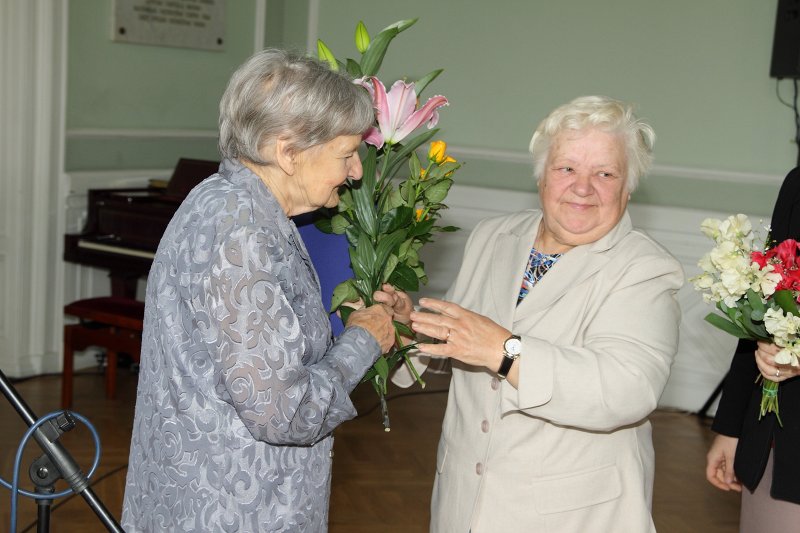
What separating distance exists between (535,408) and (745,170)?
14.2 feet

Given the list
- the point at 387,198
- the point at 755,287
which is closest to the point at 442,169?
the point at 387,198

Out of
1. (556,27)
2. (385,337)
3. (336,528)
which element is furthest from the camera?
(556,27)

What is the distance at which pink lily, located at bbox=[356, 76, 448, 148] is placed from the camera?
217cm

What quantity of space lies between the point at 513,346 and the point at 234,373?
650 mm

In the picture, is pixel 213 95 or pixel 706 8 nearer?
pixel 706 8

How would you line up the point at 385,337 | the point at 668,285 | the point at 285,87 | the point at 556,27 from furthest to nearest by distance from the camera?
1. the point at 556,27
2. the point at 668,285
3. the point at 385,337
4. the point at 285,87

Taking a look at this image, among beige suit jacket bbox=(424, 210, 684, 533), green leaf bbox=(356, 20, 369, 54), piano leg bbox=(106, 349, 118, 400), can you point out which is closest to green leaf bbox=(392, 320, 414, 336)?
beige suit jacket bbox=(424, 210, 684, 533)

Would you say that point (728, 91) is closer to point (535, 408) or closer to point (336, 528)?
point (336, 528)

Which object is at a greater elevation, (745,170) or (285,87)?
(285,87)

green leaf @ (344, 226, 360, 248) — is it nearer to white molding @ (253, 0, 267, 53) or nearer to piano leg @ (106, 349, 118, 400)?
piano leg @ (106, 349, 118, 400)

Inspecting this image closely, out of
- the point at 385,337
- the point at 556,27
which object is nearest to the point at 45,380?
the point at 556,27

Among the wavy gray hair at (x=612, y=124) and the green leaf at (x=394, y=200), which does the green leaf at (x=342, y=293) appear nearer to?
the green leaf at (x=394, y=200)

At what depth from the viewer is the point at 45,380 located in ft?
19.0

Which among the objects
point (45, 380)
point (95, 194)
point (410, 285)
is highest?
point (410, 285)
